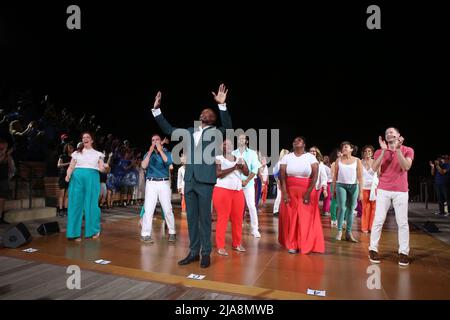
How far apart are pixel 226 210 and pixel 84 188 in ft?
8.41

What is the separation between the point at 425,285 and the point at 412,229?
4.58m

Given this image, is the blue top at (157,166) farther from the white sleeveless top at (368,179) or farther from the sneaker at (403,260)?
the white sleeveless top at (368,179)

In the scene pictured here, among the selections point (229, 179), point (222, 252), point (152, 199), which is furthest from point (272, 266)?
point (152, 199)

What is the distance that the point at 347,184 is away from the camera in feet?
18.0

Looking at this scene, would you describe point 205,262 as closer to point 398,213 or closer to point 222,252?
point 222,252

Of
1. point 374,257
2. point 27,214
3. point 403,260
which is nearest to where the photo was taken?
point 403,260

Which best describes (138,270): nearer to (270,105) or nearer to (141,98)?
(141,98)

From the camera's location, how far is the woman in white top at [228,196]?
447 cm

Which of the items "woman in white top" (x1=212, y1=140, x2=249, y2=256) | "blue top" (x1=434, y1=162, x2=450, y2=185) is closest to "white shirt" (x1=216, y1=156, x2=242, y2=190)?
"woman in white top" (x1=212, y1=140, x2=249, y2=256)

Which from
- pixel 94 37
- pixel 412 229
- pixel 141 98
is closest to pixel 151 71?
pixel 141 98

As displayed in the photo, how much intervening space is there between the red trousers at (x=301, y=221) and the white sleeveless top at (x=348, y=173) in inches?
38.1

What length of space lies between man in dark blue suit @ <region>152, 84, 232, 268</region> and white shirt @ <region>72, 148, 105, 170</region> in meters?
2.41

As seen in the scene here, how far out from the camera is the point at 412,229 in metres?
7.14

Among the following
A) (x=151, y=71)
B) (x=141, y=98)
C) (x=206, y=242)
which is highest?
(x=151, y=71)
